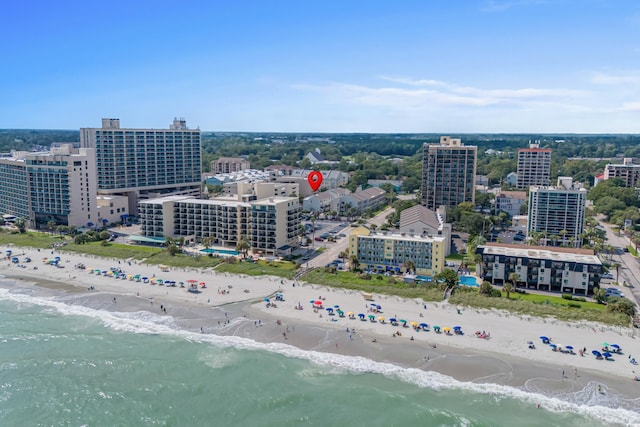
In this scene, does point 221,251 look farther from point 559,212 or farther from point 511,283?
point 559,212

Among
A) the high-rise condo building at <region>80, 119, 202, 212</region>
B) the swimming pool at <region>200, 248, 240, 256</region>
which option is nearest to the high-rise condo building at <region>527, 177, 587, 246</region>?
the swimming pool at <region>200, 248, 240, 256</region>

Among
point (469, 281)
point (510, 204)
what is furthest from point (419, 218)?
point (510, 204)

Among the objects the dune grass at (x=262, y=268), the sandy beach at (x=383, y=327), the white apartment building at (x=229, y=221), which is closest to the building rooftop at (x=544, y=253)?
the sandy beach at (x=383, y=327)

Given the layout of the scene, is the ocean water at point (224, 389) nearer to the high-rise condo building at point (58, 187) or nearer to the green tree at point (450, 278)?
the green tree at point (450, 278)

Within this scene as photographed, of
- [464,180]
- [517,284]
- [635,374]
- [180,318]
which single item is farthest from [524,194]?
[180,318]

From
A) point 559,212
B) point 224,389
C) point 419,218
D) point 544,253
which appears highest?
point 559,212
